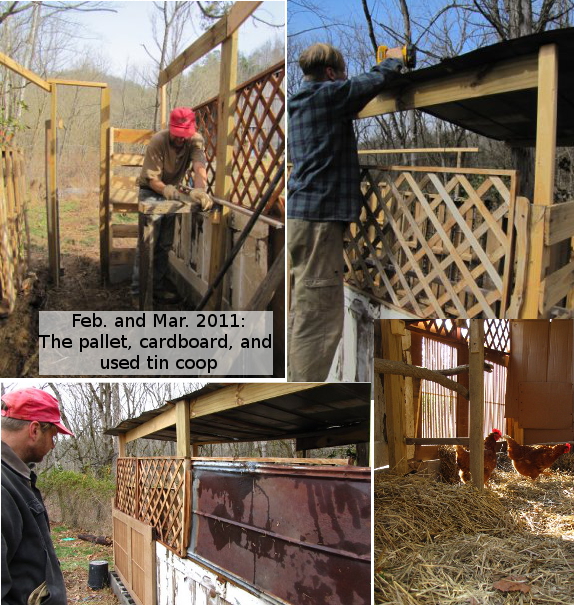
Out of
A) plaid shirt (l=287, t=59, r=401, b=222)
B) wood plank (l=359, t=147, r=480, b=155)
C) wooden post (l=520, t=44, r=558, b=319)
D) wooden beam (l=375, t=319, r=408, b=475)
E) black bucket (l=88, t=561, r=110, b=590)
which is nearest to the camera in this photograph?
wooden post (l=520, t=44, r=558, b=319)

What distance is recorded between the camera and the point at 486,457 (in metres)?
2.75

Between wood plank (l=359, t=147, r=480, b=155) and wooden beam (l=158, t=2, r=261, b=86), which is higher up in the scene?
wooden beam (l=158, t=2, r=261, b=86)

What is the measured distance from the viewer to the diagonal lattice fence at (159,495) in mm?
2711

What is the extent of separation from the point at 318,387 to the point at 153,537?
1.57 meters

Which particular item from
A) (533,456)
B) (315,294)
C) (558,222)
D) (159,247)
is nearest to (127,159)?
(159,247)

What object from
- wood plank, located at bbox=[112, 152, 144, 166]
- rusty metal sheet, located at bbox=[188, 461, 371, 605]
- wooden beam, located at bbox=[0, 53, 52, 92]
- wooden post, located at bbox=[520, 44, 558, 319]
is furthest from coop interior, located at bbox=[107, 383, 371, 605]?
wooden beam, located at bbox=[0, 53, 52, 92]

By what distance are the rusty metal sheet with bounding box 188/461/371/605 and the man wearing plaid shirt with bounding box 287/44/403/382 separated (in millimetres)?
417

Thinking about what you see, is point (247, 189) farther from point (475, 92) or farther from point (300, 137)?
point (475, 92)

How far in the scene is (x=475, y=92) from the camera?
6.15ft

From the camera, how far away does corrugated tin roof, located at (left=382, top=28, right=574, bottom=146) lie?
5.67 ft

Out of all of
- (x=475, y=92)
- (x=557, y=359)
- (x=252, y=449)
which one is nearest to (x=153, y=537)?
(x=252, y=449)

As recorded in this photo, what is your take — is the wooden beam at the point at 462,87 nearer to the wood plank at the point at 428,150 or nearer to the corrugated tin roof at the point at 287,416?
the wood plank at the point at 428,150

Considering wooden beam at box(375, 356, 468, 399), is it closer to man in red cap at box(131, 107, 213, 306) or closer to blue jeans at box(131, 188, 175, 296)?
man in red cap at box(131, 107, 213, 306)

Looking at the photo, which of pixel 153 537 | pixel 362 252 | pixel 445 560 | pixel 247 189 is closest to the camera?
pixel 445 560
